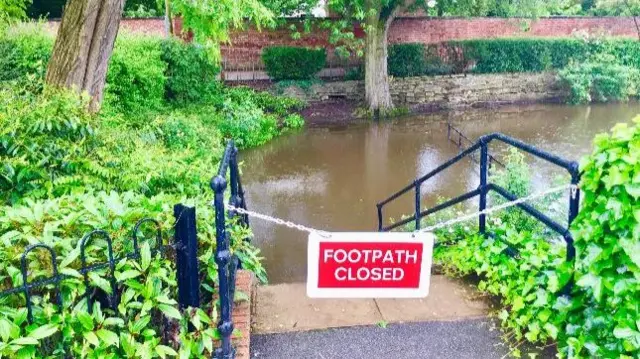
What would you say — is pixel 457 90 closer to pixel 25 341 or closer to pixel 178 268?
pixel 178 268

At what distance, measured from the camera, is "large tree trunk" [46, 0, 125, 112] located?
22.4 ft

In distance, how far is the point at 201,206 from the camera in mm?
3666

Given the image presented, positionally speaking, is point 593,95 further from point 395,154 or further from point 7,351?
point 7,351

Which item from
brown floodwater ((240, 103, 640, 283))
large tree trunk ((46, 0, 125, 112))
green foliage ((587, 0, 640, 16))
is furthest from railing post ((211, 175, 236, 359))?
green foliage ((587, 0, 640, 16))

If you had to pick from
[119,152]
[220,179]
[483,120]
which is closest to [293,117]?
[483,120]

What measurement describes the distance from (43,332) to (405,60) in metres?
18.2

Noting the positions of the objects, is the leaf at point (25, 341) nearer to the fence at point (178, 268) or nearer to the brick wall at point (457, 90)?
the fence at point (178, 268)

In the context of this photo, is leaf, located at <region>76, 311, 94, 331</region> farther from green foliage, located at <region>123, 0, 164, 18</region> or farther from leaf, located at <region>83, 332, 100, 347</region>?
green foliage, located at <region>123, 0, 164, 18</region>

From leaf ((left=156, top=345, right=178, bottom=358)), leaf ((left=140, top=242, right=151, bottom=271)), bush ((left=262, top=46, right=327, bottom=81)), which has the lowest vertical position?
leaf ((left=156, top=345, right=178, bottom=358))

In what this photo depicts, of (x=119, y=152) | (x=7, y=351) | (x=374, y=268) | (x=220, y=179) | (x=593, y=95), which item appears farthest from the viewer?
(x=593, y=95)

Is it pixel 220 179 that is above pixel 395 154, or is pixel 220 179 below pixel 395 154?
above

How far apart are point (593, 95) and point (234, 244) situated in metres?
20.5

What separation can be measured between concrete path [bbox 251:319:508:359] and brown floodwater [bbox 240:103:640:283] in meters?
3.47

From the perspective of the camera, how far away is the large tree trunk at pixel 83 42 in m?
6.82
